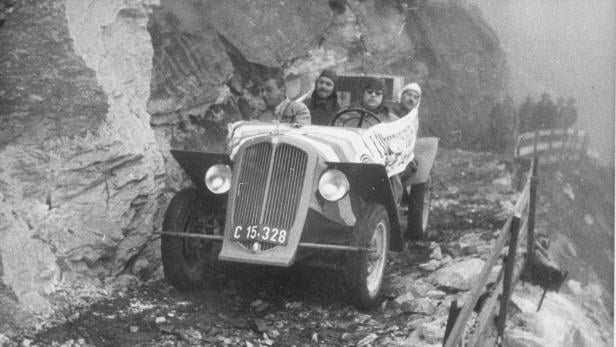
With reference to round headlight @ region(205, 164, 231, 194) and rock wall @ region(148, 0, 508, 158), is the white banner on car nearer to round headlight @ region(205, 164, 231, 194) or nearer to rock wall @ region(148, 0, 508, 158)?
round headlight @ region(205, 164, 231, 194)

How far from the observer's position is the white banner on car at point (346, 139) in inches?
225

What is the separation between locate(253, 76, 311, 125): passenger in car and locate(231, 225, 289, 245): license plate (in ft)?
3.96

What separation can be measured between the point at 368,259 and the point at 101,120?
2.50m

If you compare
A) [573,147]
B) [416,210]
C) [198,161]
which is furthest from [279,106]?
[573,147]

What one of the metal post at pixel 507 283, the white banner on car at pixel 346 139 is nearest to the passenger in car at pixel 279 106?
the white banner on car at pixel 346 139

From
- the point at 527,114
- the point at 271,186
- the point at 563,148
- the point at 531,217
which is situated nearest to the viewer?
the point at 271,186

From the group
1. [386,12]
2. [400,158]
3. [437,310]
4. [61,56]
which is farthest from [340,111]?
[386,12]

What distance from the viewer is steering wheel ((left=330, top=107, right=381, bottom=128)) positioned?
6627mm

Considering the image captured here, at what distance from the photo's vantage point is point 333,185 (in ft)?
17.9

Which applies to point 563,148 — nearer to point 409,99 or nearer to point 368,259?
point 409,99

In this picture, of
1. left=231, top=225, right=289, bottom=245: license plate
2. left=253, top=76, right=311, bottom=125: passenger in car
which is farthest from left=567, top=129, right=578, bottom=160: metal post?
left=231, top=225, right=289, bottom=245: license plate

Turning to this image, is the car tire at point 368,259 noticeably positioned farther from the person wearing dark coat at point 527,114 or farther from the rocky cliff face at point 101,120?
the person wearing dark coat at point 527,114

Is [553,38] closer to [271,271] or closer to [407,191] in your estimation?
[407,191]

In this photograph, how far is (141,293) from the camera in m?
5.79
